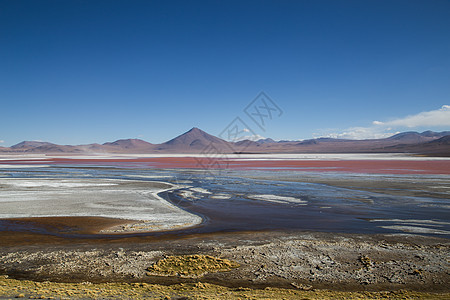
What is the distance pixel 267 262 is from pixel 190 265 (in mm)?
1591

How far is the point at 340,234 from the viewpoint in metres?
8.54

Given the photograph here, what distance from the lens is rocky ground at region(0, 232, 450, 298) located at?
5.55 m

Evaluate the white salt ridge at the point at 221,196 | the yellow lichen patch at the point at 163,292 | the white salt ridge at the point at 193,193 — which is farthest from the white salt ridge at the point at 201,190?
the yellow lichen patch at the point at 163,292

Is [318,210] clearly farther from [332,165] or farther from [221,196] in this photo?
[332,165]

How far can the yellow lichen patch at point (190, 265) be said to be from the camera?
5.91 m

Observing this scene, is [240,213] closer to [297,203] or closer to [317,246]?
[297,203]

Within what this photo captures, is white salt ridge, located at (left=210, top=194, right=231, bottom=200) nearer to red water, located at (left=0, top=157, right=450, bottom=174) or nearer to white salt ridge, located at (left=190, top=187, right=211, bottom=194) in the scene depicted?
white salt ridge, located at (left=190, top=187, right=211, bottom=194)

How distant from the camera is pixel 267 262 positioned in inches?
255

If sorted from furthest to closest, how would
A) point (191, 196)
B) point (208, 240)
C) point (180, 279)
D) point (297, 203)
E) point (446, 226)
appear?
point (191, 196), point (297, 203), point (446, 226), point (208, 240), point (180, 279)

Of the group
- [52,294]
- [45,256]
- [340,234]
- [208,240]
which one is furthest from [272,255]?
[45,256]

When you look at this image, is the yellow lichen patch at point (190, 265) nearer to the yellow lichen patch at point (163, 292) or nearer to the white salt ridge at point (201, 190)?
the yellow lichen patch at point (163, 292)

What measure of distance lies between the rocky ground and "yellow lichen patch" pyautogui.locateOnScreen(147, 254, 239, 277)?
44mm

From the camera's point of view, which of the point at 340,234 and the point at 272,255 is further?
the point at 340,234

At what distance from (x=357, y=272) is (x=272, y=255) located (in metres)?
1.75
